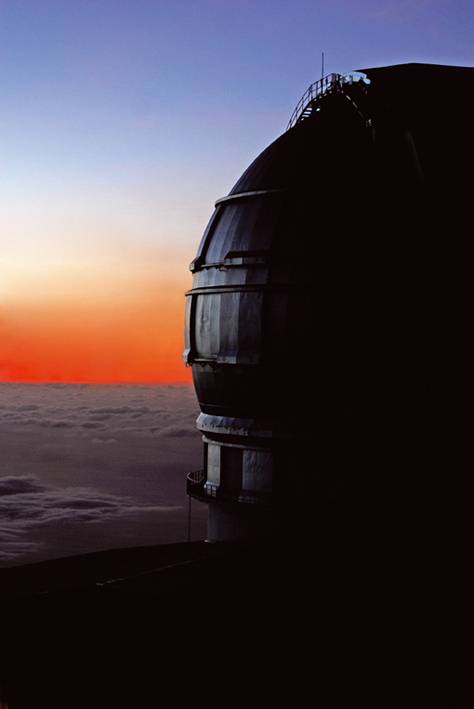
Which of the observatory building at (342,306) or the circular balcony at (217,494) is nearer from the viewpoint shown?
the observatory building at (342,306)

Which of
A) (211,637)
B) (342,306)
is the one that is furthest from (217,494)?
(211,637)

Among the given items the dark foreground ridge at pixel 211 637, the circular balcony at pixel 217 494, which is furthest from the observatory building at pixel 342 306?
the dark foreground ridge at pixel 211 637

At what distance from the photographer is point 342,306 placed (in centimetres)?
2200

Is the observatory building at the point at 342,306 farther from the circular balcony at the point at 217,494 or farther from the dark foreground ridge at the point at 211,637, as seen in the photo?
the dark foreground ridge at the point at 211,637

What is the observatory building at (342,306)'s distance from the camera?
21797 millimetres

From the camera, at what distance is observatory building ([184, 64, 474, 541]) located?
2180 centimetres

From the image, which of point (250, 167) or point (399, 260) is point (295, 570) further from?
point (250, 167)

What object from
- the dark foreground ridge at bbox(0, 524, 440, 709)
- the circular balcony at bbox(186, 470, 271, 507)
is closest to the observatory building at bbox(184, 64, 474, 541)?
the circular balcony at bbox(186, 470, 271, 507)

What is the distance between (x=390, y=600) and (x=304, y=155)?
10.8m

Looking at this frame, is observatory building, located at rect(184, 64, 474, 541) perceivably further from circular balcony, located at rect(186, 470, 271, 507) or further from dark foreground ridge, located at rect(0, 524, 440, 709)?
dark foreground ridge, located at rect(0, 524, 440, 709)

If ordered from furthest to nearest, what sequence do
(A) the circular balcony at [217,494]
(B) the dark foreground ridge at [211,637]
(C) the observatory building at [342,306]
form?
(A) the circular balcony at [217,494] < (C) the observatory building at [342,306] < (B) the dark foreground ridge at [211,637]

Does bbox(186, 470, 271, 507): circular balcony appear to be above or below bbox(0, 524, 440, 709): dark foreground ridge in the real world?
above

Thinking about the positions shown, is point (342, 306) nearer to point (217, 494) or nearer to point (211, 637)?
point (217, 494)

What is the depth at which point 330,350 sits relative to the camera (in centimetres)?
2211
